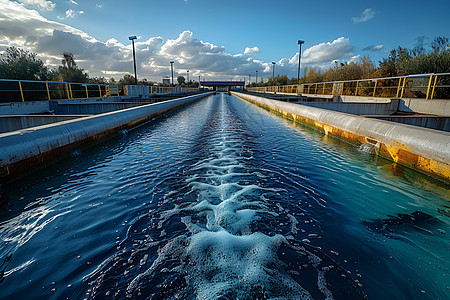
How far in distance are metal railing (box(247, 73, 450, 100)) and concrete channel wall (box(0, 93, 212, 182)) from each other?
1407cm

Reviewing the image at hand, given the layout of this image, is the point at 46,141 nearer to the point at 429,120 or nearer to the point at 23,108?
the point at 23,108

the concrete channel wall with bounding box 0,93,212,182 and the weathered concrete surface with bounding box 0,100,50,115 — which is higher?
the weathered concrete surface with bounding box 0,100,50,115

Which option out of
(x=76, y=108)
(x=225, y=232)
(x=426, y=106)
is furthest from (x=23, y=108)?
(x=426, y=106)

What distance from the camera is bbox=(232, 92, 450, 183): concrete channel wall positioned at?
14.2 ft

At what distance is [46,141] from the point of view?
514cm

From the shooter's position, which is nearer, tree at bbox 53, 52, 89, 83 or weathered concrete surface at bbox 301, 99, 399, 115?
weathered concrete surface at bbox 301, 99, 399, 115

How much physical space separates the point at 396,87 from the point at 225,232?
16.3 metres

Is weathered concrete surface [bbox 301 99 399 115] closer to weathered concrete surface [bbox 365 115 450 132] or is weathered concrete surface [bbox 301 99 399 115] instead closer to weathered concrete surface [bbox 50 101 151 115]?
weathered concrete surface [bbox 365 115 450 132]

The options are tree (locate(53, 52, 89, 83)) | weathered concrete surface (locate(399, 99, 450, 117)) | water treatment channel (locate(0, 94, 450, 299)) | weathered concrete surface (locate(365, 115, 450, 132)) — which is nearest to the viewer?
water treatment channel (locate(0, 94, 450, 299))

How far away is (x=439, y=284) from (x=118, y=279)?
309 centimetres

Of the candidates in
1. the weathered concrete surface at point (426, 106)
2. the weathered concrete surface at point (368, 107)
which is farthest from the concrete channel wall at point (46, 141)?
the weathered concrete surface at point (426, 106)

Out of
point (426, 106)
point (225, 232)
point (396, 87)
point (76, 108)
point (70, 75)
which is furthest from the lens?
point (70, 75)

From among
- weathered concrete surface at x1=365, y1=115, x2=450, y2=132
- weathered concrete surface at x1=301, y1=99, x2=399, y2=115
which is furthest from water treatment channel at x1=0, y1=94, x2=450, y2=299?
weathered concrete surface at x1=301, y1=99, x2=399, y2=115

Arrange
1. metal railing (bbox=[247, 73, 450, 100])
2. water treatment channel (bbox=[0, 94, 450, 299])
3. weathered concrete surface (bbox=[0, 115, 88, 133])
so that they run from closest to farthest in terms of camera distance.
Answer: water treatment channel (bbox=[0, 94, 450, 299]) < weathered concrete surface (bbox=[0, 115, 88, 133]) < metal railing (bbox=[247, 73, 450, 100])
